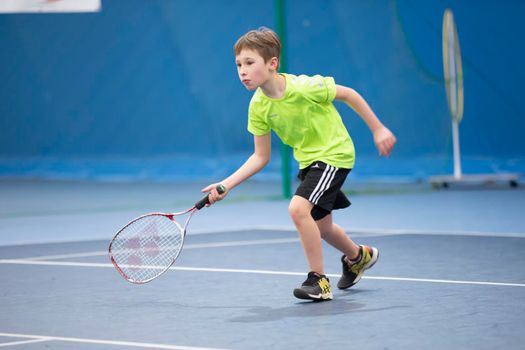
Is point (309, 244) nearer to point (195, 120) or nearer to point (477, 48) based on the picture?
point (477, 48)

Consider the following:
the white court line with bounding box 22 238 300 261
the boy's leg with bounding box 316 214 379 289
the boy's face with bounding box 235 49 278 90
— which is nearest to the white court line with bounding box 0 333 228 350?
the boy's face with bounding box 235 49 278 90

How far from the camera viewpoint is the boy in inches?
212

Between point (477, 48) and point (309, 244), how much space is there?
7.36m

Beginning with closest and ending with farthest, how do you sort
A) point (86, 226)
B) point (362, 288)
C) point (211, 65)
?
1. point (362, 288)
2. point (86, 226)
3. point (211, 65)

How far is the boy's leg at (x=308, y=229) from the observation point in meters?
5.41

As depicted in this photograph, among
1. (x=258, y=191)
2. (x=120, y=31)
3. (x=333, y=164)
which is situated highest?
(x=120, y=31)

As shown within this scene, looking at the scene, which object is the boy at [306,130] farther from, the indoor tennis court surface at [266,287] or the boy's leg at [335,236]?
the indoor tennis court surface at [266,287]

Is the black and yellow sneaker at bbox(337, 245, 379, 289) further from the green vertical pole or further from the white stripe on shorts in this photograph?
the green vertical pole

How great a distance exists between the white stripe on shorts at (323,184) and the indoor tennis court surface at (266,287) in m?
0.48

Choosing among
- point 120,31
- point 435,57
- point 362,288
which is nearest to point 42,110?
point 120,31

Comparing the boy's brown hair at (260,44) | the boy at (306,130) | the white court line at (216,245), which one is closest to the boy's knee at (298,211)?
the boy at (306,130)

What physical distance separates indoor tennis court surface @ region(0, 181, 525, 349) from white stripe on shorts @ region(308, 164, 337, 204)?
479 mm

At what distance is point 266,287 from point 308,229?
1.97ft

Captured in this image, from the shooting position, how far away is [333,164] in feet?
18.1
